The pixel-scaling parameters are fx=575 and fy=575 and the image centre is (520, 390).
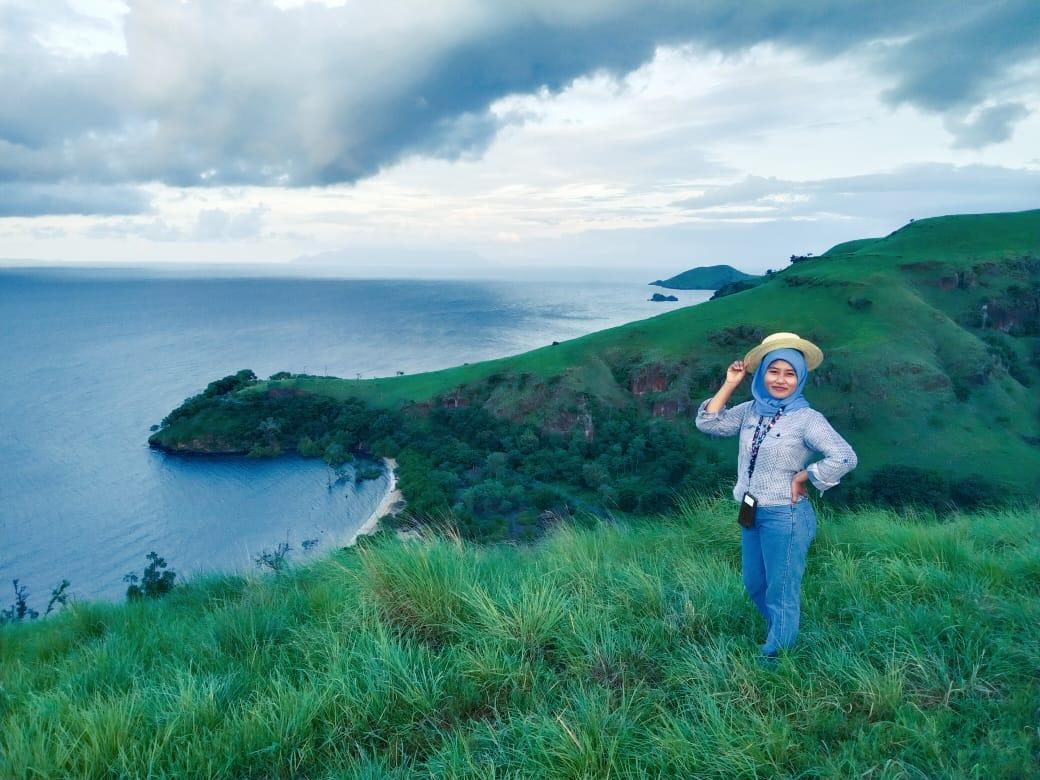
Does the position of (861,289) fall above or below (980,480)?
above

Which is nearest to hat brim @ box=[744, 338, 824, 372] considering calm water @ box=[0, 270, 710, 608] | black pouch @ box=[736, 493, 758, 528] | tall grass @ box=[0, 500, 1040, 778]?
black pouch @ box=[736, 493, 758, 528]

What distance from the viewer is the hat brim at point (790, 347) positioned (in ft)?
13.6

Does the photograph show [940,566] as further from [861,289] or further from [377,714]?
[861,289]

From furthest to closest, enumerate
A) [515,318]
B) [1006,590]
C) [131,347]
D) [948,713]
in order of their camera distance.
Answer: [515,318]
[131,347]
[1006,590]
[948,713]

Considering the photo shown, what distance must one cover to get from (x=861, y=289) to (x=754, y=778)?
289 feet

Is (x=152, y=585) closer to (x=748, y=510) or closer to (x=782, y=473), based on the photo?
(x=748, y=510)

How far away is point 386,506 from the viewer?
5059cm

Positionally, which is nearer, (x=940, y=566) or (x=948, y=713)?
(x=948, y=713)

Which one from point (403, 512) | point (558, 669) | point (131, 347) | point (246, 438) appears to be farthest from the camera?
point (131, 347)

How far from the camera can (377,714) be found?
356 centimetres

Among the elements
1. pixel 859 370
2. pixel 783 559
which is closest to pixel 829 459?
pixel 783 559

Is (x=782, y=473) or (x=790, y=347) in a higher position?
(x=790, y=347)

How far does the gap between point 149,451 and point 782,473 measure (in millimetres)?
77093

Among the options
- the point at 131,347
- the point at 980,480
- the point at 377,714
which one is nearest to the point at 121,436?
the point at 131,347
